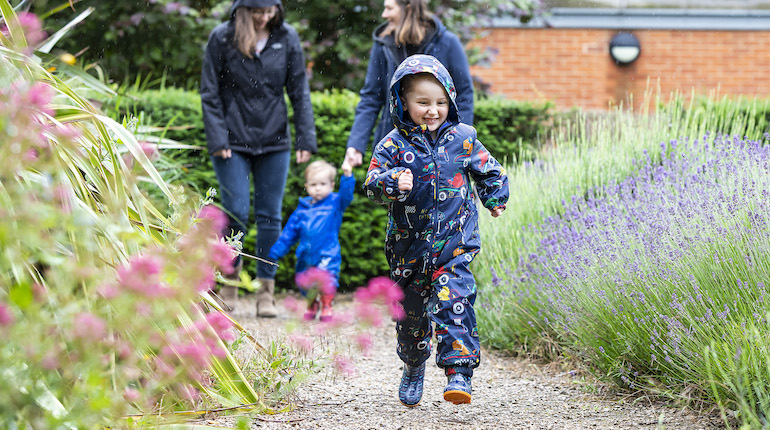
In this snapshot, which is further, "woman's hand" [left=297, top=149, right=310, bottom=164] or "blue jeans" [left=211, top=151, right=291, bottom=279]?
"woman's hand" [left=297, top=149, right=310, bottom=164]

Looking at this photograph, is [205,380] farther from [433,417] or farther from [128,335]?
[433,417]

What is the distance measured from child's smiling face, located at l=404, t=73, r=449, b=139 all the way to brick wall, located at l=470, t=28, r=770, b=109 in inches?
297

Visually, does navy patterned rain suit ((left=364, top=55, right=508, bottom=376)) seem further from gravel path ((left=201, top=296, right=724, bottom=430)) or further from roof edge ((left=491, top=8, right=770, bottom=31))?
roof edge ((left=491, top=8, right=770, bottom=31))

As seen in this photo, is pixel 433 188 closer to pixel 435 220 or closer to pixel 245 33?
pixel 435 220

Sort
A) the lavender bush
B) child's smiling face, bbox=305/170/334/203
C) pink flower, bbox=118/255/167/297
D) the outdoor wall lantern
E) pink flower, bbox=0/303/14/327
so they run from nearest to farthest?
pink flower, bbox=0/303/14/327 → pink flower, bbox=118/255/167/297 → the lavender bush → child's smiling face, bbox=305/170/334/203 → the outdoor wall lantern

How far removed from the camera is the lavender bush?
2.52 metres

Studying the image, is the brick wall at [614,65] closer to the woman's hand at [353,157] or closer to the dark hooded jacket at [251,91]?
the dark hooded jacket at [251,91]

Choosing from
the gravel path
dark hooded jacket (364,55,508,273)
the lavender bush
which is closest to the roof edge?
the lavender bush

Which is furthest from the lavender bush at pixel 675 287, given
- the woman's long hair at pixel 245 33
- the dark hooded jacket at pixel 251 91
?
the woman's long hair at pixel 245 33

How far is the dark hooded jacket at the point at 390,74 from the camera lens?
438 centimetres

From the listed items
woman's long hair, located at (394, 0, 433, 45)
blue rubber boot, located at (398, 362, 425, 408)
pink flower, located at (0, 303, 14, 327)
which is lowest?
blue rubber boot, located at (398, 362, 425, 408)

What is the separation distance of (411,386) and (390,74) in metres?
1.96

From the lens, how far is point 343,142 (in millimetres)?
6156

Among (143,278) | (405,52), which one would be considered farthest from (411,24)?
(143,278)
